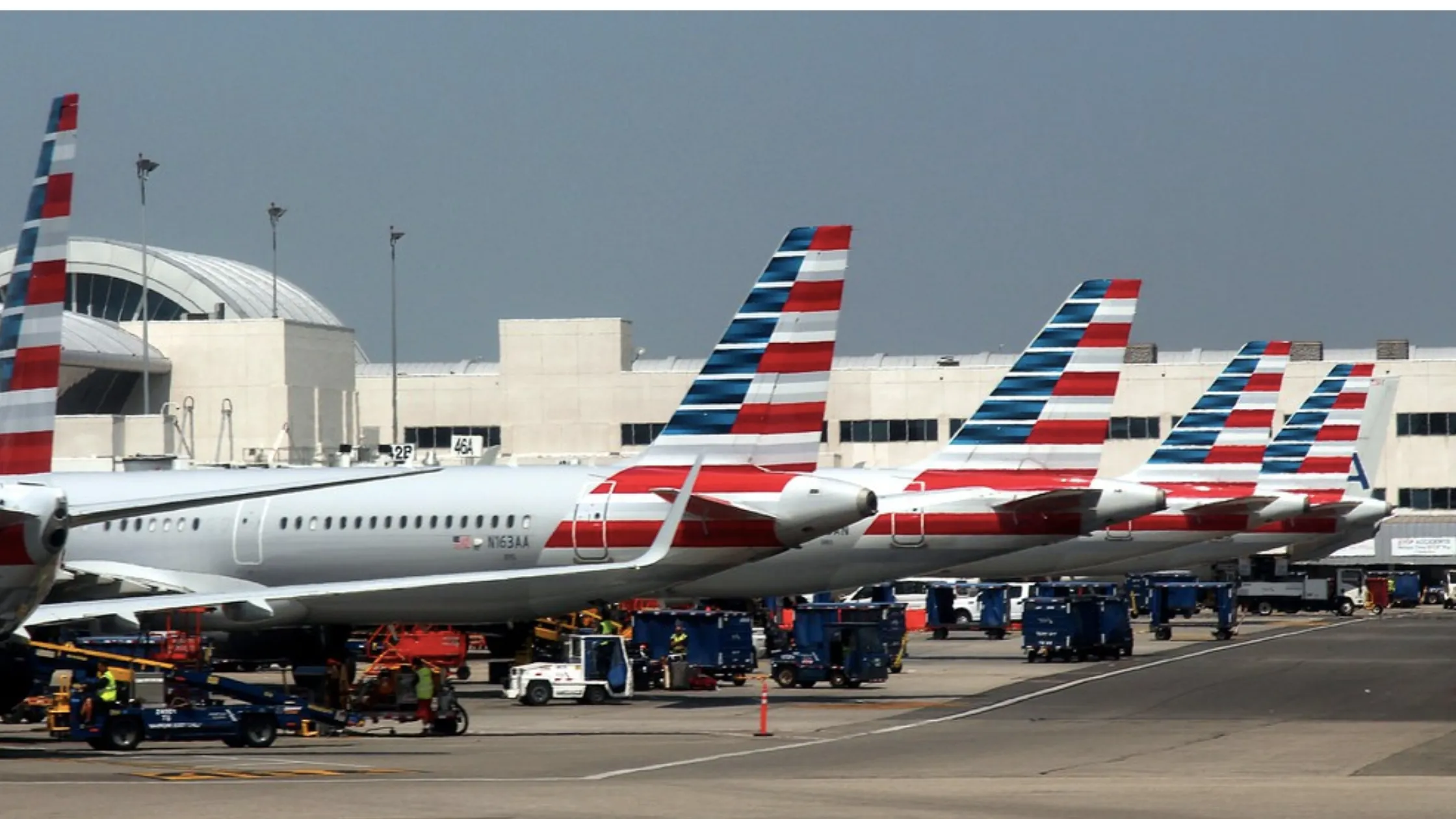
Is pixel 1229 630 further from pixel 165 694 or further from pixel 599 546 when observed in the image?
pixel 165 694

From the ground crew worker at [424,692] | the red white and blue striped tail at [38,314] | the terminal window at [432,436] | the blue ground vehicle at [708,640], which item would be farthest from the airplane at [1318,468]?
the red white and blue striped tail at [38,314]

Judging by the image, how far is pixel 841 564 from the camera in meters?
46.5

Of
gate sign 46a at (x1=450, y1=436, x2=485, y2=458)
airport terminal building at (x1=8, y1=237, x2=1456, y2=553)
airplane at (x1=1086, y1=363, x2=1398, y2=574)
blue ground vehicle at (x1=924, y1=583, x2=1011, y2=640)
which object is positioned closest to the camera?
airplane at (x1=1086, y1=363, x2=1398, y2=574)

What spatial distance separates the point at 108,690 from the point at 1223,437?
144 ft

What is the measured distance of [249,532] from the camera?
44406 millimetres

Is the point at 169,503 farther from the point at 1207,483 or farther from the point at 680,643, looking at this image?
the point at 1207,483

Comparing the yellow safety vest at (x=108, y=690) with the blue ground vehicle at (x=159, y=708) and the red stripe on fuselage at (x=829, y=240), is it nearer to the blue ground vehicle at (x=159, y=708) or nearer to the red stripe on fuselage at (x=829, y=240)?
the blue ground vehicle at (x=159, y=708)

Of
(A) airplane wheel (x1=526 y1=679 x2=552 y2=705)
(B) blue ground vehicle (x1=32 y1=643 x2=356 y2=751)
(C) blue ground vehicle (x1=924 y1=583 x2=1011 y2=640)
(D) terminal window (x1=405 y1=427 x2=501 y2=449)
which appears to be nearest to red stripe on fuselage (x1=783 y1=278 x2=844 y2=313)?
(A) airplane wheel (x1=526 y1=679 x2=552 y2=705)

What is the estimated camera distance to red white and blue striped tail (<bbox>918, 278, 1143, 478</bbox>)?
166ft

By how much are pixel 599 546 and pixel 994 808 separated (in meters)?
19.0

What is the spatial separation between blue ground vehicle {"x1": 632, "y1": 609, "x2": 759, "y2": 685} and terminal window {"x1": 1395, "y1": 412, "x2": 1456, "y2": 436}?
223 feet

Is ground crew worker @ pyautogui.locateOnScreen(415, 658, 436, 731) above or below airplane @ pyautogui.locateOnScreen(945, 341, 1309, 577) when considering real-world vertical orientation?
below

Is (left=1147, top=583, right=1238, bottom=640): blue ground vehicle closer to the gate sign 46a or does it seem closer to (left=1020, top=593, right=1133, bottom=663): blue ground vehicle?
(left=1020, top=593, right=1133, bottom=663): blue ground vehicle

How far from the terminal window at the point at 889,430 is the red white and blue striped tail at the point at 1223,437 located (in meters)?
35.4
